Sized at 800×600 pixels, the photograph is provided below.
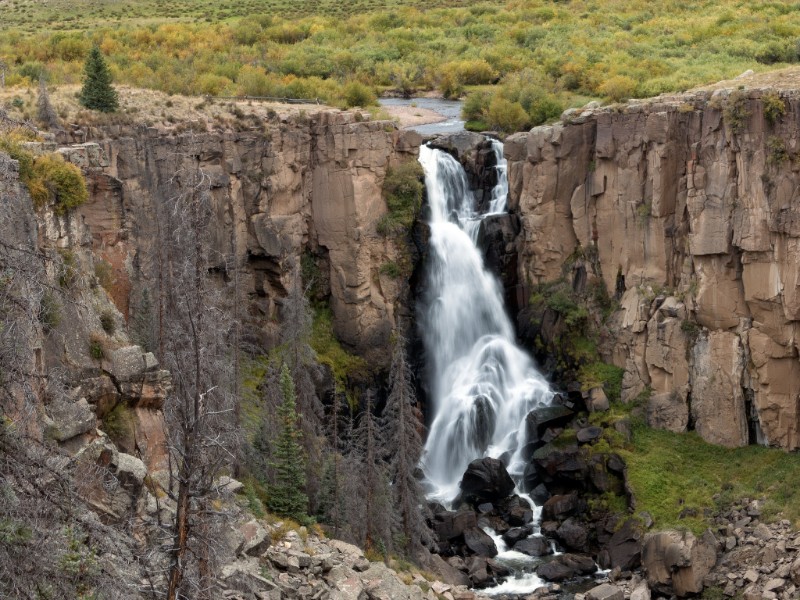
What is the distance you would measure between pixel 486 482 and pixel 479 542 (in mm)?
3481

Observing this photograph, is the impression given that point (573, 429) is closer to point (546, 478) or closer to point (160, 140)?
point (546, 478)

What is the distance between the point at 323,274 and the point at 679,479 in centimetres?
1928

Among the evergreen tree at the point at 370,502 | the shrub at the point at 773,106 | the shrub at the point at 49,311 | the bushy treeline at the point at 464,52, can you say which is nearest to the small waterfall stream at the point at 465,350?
the bushy treeline at the point at 464,52

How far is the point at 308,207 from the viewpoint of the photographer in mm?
49250

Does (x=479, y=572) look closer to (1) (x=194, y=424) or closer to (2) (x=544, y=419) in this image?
(2) (x=544, y=419)

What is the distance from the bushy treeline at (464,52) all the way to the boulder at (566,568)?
86.4 ft

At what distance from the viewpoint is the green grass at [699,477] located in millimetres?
37969

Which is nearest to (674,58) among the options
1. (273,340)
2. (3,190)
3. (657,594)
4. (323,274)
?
(323,274)

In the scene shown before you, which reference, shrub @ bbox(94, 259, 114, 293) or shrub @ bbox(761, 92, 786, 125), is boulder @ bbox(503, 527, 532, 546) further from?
shrub @ bbox(761, 92, 786, 125)

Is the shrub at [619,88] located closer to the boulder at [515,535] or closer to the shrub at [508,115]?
the shrub at [508,115]

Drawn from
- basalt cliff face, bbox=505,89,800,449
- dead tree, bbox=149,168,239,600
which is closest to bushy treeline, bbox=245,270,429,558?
basalt cliff face, bbox=505,89,800,449

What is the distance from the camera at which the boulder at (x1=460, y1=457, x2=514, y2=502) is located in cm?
4144

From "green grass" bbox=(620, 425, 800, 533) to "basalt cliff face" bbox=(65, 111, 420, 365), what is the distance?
1359 centimetres

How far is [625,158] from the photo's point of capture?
4562 cm
